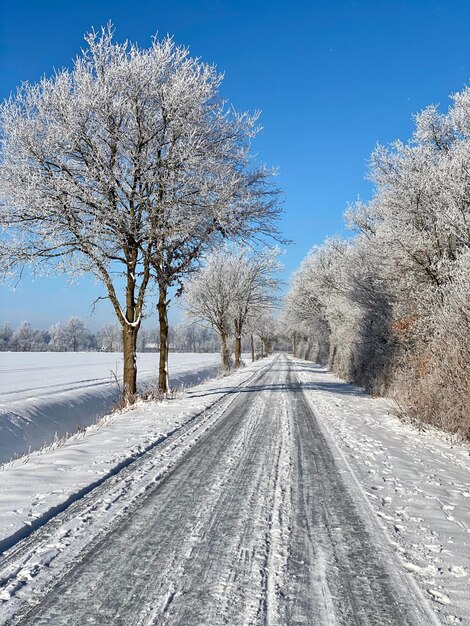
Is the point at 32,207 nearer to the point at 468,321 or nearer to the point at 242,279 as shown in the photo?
the point at 468,321

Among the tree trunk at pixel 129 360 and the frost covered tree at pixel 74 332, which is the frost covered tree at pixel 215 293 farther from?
the frost covered tree at pixel 74 332

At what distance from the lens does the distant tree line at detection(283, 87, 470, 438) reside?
28.6 ft

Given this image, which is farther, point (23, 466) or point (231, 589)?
point (23, 466)

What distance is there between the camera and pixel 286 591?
2.70 metres

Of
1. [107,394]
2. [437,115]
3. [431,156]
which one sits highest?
[437,115]

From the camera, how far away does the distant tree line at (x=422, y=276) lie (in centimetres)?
873

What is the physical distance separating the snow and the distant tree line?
1192 millimetres

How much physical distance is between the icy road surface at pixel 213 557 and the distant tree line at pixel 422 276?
15.5 ft

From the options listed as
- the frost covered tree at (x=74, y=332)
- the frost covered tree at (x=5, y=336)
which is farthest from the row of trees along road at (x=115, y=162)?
the frost covered tree at (x=74, y=332)

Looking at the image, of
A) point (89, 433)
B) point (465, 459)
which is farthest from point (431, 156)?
point (89, 433)

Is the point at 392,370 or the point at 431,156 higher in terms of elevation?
the point at 431,156

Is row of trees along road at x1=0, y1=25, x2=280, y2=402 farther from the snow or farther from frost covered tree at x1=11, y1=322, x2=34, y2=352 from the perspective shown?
frost covered tree at x1=11, y1=322, x2=34, y2=352

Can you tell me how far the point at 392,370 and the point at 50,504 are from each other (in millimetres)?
13695

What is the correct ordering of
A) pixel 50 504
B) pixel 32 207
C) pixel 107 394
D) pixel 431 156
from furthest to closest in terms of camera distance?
pixel 107 394, pixel 431 156, pixel 32 207, pixel 50 504
